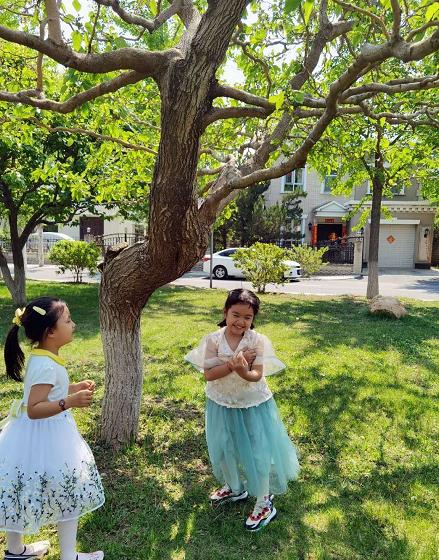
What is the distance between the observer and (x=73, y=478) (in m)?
2.28

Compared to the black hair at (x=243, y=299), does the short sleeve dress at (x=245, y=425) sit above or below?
below

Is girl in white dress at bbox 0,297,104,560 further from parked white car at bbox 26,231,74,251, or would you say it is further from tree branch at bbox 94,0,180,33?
parked white car at bbox 26,231,74,251

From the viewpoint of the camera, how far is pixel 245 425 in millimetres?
2895

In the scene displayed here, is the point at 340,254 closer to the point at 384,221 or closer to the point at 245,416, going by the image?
the point at 384,221

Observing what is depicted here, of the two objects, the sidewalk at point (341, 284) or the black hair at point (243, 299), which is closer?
the black hair at point (243, 299)

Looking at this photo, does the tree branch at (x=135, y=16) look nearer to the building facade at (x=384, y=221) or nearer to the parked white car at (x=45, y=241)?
the building facade at (x=384, y=221)

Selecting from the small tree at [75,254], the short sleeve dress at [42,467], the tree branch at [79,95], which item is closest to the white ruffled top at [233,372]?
the short sleeve dress at [42,467]

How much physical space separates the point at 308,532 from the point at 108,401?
1813 millimetres

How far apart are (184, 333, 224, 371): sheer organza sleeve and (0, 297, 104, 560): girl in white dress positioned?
747mm

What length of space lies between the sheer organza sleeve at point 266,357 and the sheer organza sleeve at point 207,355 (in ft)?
0.76

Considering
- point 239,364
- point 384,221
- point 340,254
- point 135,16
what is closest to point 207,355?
point 239,364

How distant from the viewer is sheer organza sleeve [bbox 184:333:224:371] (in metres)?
2.81

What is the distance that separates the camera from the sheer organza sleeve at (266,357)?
9.25 ft

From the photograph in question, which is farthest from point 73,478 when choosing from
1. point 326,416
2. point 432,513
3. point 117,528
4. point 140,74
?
point 326,416
